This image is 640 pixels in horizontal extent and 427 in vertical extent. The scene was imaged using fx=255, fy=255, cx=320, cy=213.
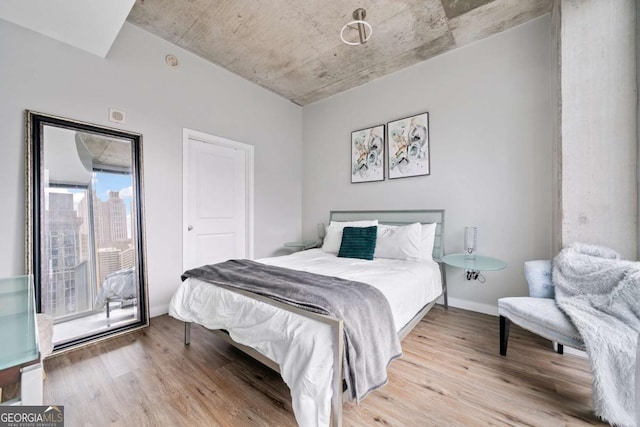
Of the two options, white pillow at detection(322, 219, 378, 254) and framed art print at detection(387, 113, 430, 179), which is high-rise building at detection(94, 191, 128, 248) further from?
framed art print at detection(387, 113, 430, 179)

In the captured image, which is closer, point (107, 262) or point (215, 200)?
point (107, 262)

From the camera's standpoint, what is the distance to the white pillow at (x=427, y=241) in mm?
2759

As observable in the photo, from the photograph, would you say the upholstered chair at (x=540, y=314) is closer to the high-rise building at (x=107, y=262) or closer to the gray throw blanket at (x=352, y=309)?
the gray throw blanket at (x=352, y=309)

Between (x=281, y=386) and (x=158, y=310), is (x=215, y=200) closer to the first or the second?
(x=158, y=310)

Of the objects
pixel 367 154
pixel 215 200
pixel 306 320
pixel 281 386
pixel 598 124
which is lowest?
pixel 281 386

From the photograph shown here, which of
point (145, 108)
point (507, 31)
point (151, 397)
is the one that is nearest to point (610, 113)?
point (507, 31)

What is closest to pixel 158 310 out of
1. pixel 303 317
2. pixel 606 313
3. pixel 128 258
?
pixel 128 258

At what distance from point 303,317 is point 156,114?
275 centimetres

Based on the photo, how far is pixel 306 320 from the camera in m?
1.33

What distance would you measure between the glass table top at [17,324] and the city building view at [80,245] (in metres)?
0.63

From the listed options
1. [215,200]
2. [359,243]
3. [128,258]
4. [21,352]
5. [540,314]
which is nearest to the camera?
[21,352]

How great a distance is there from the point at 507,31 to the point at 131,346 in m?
4.66

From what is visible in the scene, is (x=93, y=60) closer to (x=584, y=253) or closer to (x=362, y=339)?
(x=362, y=339)

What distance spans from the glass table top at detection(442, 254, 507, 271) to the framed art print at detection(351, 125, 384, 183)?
56.5 inches
